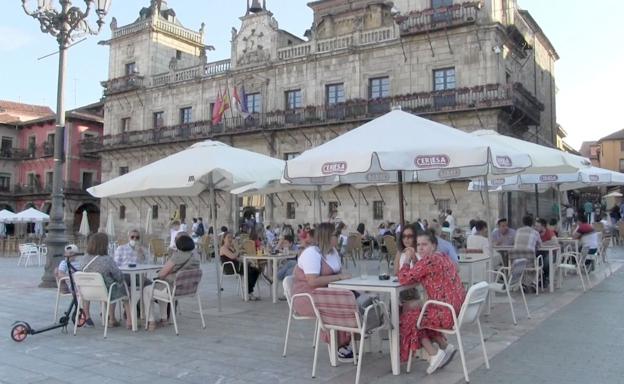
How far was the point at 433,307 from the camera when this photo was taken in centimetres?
459

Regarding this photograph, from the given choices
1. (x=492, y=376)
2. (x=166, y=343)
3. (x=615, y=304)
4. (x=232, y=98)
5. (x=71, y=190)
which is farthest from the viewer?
(x=71, y=190)

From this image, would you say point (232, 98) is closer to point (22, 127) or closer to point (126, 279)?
point (126, 279)

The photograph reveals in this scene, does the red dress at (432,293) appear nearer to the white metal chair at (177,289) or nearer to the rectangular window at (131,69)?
the white metal chair at (177,289)

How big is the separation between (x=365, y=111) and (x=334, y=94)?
284cm

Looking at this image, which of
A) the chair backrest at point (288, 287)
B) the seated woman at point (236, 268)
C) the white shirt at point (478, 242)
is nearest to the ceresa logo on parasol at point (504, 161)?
the chair backrest at point (288, 287)

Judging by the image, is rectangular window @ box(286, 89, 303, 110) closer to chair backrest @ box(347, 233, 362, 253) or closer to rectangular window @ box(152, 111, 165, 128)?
rectangular window @ box(152, 111, 165, 128)

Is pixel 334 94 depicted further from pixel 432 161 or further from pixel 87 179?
pixel 87 179

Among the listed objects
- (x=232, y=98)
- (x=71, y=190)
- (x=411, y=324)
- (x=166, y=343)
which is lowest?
(x=166, y=343)

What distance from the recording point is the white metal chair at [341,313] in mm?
4438

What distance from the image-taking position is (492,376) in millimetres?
4582

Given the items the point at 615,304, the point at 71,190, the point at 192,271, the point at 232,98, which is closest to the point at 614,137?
the point at 232,98

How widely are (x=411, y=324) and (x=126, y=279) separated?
4.11 meters

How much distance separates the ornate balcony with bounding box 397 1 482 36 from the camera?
74.0 feet

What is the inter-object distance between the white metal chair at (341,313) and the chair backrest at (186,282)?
2.29 meters
